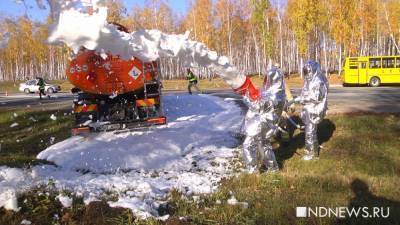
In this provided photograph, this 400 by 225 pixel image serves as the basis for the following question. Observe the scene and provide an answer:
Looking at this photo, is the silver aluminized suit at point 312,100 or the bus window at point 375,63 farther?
the bus window at point 375,63

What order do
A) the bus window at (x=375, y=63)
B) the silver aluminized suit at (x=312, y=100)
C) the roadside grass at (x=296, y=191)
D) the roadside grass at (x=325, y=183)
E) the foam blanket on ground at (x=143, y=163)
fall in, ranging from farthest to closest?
the bus window at (x=375, y=63), the silver aluminized suit at (x=312, y=100), the foam blanket on ground at (x=143, y=163), the roadside grass at (x=325, y=183), the roadside grass at (x=296, y=191)

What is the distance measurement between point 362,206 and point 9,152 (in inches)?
332

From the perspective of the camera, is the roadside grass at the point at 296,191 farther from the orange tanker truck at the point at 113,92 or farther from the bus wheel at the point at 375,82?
the bus wheel at the point at 375,82

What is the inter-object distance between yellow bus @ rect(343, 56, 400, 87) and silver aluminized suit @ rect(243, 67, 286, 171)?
1070 inches

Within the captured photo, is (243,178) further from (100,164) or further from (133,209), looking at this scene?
(100,164)

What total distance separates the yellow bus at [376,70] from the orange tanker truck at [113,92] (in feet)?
79.3

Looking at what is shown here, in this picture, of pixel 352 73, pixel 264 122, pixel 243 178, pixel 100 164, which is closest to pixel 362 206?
pixel 243 178

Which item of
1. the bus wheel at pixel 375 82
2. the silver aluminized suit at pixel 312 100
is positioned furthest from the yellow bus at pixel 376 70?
the silver aluminized suit at pixel 312 100

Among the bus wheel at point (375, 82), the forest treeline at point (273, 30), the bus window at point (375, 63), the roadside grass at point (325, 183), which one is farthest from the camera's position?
the forest treeline at point (273, 30)

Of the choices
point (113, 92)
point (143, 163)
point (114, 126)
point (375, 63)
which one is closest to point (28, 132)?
point (113, 92)

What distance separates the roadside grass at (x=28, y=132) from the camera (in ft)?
34.0

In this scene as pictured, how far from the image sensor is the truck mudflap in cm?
1168

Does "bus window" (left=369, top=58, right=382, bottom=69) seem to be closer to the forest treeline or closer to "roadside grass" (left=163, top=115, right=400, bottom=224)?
the forest treeline

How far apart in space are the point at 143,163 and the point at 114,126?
281cm
